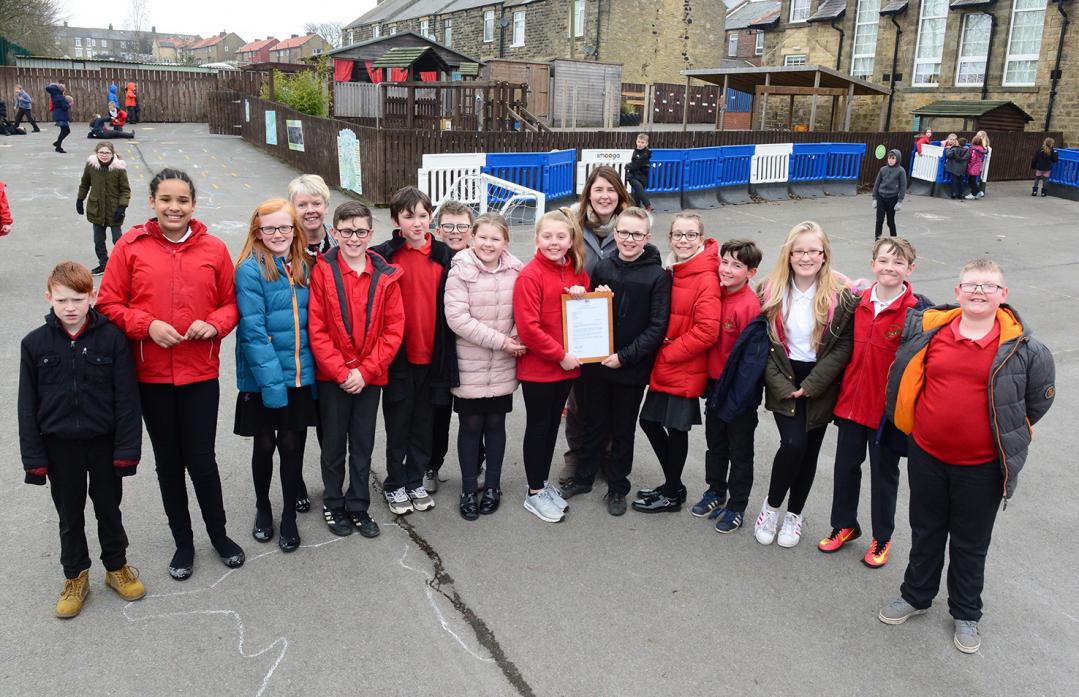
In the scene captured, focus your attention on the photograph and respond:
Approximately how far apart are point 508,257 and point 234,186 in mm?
14619

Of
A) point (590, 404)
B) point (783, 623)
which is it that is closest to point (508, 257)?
point (590, 404)

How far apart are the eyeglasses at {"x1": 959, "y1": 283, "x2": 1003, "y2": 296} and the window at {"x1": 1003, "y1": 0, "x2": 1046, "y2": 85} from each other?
2855 cm

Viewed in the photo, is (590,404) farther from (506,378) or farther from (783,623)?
(783,623)

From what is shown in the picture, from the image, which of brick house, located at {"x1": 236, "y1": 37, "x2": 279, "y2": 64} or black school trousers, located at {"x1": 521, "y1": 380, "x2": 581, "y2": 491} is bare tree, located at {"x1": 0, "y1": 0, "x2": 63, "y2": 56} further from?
black school trousers, located at {"x1": 521, "y1": 380, "x2": 581, "y2": 491}

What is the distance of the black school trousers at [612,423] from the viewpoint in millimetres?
4590

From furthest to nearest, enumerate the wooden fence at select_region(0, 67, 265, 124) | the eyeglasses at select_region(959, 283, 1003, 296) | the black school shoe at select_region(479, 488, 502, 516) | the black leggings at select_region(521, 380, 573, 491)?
the wooden fence at select_region(0, 67, 265, 124)
the black school shoe at select_region(479, 488, 502, 516)
the black leggings at select_region(521, 380, 573, 491)
the eyeglasses at select_region(959, 283, 1003, 296)

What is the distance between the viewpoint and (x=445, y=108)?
28.3 meters

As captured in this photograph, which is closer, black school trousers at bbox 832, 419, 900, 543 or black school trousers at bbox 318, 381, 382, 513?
black school trousers at bbox 832, 419, 900, 543

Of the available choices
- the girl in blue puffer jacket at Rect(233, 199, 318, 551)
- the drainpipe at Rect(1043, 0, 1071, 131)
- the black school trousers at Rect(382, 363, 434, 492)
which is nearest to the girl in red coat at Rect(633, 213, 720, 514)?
the black school trousers at Rect(382, 363, 434, 492)

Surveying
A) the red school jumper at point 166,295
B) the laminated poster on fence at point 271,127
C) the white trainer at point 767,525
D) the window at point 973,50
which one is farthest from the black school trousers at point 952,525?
the window at point 973,50

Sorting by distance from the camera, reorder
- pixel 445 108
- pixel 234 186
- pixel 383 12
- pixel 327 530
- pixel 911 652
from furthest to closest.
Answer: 1. pixel 383 12
2. pixel 445 108
3. pixel 234 186
4. pixel 327 530
5. pixel 911 652

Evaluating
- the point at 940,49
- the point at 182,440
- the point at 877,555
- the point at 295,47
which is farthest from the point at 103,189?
the point at 295,47

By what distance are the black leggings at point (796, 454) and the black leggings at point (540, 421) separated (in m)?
1.22

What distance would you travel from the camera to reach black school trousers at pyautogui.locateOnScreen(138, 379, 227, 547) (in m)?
3.69
